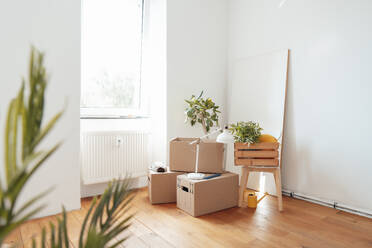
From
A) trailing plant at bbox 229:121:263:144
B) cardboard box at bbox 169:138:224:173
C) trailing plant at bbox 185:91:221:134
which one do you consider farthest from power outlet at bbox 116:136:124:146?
trailing plant at bbox 229:121:263:144

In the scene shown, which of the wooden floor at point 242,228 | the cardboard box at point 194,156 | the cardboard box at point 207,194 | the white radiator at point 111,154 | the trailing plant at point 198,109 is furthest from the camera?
the trailing plant at point 198,109

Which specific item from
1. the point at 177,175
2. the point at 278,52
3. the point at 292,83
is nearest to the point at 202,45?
the point at 278,52

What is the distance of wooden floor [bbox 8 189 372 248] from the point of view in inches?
69.0

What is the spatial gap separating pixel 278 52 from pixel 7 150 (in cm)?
294

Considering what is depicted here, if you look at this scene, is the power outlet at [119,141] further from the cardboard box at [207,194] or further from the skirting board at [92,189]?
the cardboard box at [207,194]

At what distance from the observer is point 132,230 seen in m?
1.94

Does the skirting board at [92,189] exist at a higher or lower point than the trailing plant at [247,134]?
lower

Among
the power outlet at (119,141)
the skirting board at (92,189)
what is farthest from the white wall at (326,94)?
the skirting board at (92,189)

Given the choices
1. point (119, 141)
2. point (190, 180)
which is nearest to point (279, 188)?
point (190, 180)

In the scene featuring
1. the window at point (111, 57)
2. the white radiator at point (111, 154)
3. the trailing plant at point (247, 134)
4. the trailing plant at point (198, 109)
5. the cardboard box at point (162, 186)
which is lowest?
the cardboard box at point (162, 186)

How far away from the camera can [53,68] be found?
7.21 ft

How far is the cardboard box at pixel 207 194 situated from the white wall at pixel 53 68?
3.26 feet

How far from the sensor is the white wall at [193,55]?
297cm

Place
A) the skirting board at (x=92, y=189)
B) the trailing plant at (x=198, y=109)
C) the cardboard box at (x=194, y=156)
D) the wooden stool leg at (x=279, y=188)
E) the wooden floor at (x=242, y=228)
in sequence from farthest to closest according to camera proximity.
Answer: the trailing plant at (x=198, y=109), the skirting board at (x=92, y=189), the cardboard box at (x=194, y=156), the wooden stool leg at (x=279, y=188), the wooden floor at (x=242, y=228)
